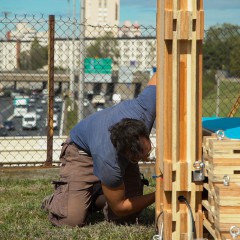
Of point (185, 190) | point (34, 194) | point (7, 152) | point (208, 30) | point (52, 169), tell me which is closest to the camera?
point (185, 190)

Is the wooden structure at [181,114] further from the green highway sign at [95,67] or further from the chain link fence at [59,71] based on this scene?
the green highway sign at [95,67]

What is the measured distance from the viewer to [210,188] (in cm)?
427

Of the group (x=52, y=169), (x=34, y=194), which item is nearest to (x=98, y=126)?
(x=34, y=194)

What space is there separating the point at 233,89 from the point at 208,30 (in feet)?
5.86

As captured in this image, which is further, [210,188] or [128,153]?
[128,153]

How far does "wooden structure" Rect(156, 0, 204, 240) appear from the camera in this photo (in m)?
4.22

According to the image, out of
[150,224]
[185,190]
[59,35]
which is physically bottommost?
[150,224]

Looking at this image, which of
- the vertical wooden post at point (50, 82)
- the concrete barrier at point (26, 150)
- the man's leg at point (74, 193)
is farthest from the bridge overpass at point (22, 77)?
the man's leg at point (74, 193)

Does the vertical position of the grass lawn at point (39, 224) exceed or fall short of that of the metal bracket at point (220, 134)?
it falls short

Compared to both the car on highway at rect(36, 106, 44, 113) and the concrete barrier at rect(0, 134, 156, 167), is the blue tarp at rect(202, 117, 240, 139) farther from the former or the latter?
the car on highway at rect(36, 106, 44, 113)

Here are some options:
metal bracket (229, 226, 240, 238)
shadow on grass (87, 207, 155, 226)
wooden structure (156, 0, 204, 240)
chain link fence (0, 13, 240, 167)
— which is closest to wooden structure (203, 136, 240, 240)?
metal bracket (229, 226, 240, 238)

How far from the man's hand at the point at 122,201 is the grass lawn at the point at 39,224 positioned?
14 cm

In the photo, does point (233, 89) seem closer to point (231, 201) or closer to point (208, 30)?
point (208, 30)

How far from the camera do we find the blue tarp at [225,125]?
181 inches
